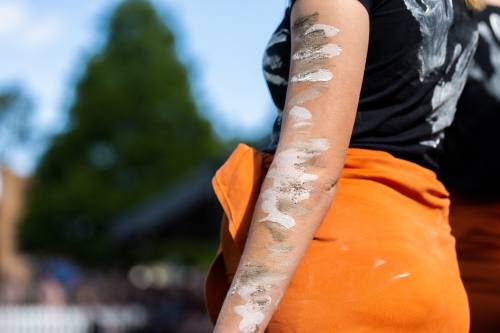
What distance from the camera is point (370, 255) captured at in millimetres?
1321

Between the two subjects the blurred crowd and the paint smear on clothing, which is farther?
the blurred crowd

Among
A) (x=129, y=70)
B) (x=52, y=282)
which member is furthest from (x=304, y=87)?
(x=129, y=70)

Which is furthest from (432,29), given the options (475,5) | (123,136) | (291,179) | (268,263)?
(123,136)

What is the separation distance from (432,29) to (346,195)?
401mm

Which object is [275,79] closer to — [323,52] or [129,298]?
[323,52]

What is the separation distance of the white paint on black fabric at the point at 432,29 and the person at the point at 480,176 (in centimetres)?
23

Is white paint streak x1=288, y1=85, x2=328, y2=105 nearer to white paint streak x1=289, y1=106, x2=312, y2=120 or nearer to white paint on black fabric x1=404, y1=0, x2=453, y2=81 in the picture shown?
white paint streak x1=289, y1=106, x2=312, y2=120

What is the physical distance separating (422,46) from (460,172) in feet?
1.60

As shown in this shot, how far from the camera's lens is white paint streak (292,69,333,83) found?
4.34 ft

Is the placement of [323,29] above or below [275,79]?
above

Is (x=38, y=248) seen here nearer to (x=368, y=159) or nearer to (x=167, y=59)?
(x=167, y=59)

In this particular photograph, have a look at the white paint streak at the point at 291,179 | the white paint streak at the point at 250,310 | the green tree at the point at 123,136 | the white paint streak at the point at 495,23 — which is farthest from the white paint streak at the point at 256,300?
the green tree at the point at 123,136

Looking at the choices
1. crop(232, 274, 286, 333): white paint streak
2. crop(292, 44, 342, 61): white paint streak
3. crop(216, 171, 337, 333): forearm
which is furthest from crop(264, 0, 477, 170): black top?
crop(232, 274, 286, 333): white paint streak

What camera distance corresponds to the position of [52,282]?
39.0ft
